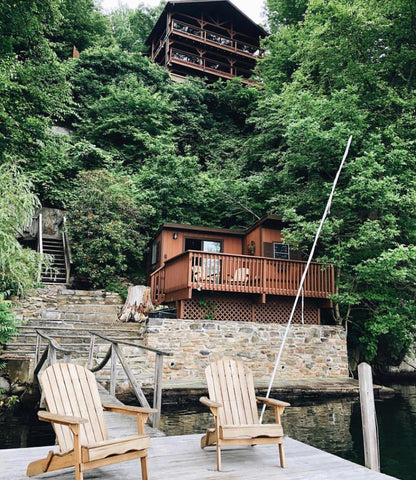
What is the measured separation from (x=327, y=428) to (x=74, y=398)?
5.43m

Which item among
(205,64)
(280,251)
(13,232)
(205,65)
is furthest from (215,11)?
(13,232)

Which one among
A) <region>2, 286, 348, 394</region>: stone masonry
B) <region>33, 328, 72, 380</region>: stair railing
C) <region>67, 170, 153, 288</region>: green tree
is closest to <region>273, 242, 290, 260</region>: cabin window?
<region>2, 286, 348, 394</region>: stone masonry

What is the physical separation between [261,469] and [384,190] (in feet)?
31.0

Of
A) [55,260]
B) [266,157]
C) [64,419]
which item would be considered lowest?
[64,419]

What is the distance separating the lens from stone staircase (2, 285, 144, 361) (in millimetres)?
9023

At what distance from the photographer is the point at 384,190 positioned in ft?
35.8

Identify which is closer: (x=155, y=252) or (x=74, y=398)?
(x=74, y=398)

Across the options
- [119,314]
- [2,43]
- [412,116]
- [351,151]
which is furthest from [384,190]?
[2,43]

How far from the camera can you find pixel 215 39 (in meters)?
28.7

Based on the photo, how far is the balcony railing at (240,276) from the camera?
439 inches

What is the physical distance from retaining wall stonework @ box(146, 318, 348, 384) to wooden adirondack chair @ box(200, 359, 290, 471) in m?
6.23

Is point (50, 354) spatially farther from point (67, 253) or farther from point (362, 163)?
point (362, 163)

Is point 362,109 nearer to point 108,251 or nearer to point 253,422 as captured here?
point 108,251

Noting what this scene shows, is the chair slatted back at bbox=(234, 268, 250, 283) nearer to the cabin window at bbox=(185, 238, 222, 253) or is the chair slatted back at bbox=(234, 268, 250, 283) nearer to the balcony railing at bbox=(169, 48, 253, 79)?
the cabin window at bbox=(185, 238, 222, 253)
